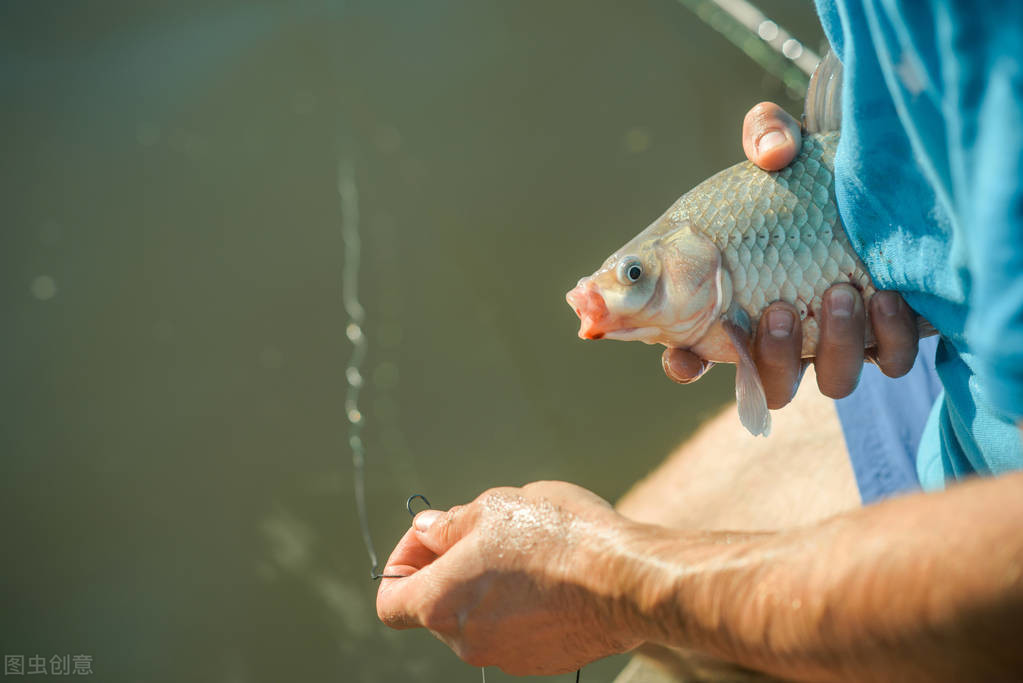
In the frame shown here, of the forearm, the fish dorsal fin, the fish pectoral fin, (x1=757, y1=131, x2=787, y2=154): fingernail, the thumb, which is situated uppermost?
the fish dorsal fin

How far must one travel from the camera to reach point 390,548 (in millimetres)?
3467

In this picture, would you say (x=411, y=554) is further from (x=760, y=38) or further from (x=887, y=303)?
(x=760, y=38)

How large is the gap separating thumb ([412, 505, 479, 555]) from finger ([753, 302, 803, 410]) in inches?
29.5

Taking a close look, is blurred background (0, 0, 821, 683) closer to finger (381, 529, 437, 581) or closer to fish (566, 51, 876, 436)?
finger (381, 529, 437, 581)

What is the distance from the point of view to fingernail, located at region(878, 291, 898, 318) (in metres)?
1.59

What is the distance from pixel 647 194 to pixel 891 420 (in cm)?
224

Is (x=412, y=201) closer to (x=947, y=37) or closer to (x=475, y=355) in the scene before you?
(x=475, y=355)

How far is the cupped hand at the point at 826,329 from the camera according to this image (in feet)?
5.31

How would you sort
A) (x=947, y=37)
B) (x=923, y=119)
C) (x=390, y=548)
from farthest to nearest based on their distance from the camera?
(x=390, y=548) < (x=923, y=119) < (x=947, y=37)

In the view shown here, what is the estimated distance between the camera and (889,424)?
2219 mm

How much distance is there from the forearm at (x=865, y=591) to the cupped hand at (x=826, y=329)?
62cm

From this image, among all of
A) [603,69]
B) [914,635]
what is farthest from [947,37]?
[603,69]

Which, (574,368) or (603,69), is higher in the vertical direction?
(603,69)

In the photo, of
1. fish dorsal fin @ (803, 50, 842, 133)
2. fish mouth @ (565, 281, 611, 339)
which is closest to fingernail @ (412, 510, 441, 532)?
fish mouth @ (565, 281, 611, 339)
